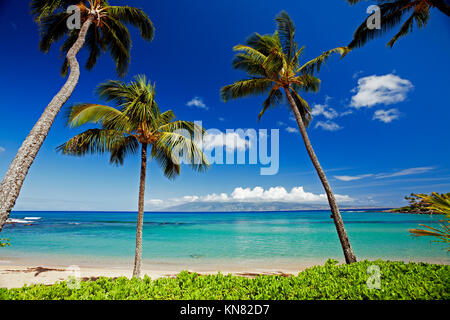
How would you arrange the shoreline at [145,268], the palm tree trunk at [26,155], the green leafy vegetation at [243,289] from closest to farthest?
the green leafy vegetation at [243,289], the palm tree trunk at [26,155], the shoreline at [145,268]

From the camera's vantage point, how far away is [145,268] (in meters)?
12.2

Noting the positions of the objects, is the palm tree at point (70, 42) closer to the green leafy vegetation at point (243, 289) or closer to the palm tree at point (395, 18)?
the green leafy vegetation at point (243, 289)

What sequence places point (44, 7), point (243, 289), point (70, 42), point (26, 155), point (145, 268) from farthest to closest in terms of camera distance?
point (145, 268)
point (70, 42)
point (44, 7)
point (26, 155)
point (243, 289)

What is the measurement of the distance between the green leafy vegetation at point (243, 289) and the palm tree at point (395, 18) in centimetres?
802

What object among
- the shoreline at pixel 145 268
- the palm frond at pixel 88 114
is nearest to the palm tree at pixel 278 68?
the palm frond at pixel 88 114

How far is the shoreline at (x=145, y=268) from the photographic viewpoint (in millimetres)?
10078

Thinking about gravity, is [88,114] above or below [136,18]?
below

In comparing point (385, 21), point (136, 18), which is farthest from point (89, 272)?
point (385, 21)

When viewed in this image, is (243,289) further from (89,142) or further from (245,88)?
(245,88)

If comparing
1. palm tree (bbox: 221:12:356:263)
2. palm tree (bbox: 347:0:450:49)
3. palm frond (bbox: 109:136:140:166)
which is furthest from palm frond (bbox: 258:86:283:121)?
palm frond (bbox: 109:136:140:166)

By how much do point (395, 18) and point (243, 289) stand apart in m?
10.1

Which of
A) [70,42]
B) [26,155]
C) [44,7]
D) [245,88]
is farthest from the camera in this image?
[245,88]

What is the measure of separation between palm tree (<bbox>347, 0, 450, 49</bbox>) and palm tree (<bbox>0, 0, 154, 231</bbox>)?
8.20m

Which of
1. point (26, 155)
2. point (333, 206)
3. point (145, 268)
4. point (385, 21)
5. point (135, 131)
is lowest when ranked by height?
point (145, 268)
